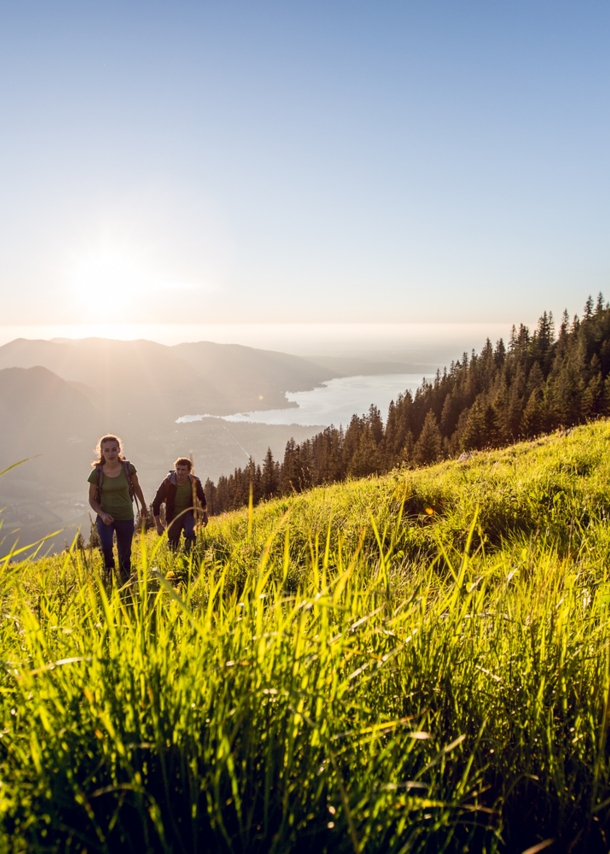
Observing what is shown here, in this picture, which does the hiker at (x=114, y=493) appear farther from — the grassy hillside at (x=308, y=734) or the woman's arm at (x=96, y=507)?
the grassy hillside at (x=308, y=734)

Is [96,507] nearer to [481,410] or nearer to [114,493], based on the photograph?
[114,493]

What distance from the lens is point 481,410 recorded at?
67.7m

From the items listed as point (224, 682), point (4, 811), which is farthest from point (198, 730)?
point (4, 811)

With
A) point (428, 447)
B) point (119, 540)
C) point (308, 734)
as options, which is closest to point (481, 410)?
point (428, 447)

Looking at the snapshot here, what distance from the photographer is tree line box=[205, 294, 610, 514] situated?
6297cm

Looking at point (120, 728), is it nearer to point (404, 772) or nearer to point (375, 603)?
point (404, 772)

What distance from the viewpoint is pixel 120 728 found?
1293 mm

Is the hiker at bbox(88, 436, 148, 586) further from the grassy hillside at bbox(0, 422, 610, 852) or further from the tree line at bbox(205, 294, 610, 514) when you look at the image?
the tree line at bbox(205, 294, 610, 514)

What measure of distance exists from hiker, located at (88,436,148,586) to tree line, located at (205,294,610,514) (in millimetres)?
34435

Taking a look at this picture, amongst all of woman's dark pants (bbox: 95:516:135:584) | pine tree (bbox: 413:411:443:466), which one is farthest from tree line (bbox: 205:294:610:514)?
woman's dark pants (bbox: 95:516:135:584)

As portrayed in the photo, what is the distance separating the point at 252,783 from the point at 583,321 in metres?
114

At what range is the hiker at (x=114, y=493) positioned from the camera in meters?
6.75

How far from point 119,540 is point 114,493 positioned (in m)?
0.78

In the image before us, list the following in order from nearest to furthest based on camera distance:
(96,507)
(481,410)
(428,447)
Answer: (96,507), (481,410), (428,447)
